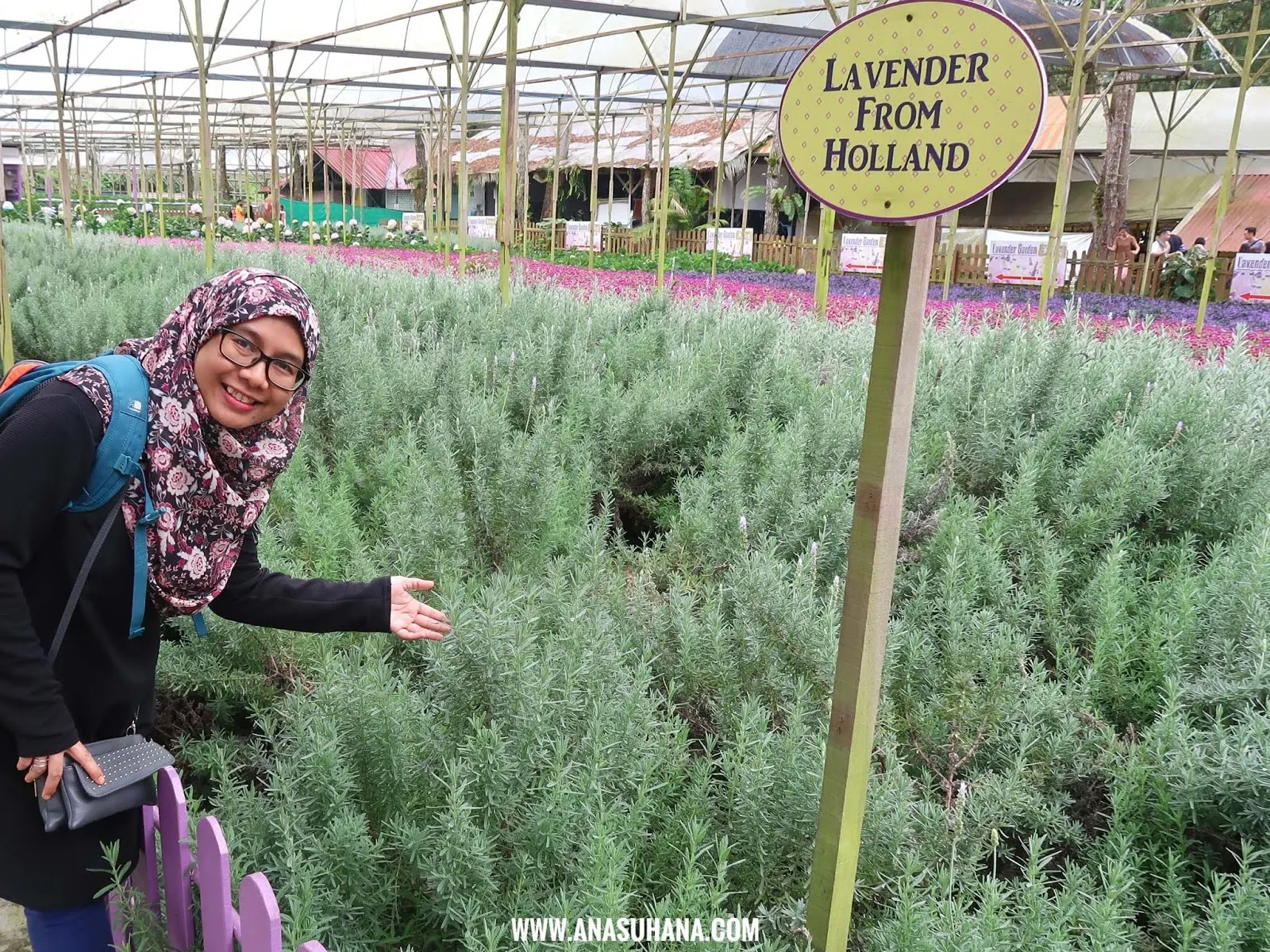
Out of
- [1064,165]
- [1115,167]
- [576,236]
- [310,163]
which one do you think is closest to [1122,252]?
[1115,167]

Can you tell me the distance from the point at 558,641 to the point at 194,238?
1031 inches

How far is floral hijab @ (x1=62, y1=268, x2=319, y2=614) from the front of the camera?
69.0 inches

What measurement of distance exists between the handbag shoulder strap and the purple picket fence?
32 centimetres

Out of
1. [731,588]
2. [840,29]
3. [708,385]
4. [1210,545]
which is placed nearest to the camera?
[840,29]

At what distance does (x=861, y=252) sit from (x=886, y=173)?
16.1 metres

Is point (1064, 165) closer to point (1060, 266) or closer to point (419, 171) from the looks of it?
point (1060, 266)

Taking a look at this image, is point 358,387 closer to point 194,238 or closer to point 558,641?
point 558,641

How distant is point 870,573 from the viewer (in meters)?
1.46

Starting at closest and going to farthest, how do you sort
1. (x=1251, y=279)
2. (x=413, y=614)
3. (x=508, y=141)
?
(x=413, y=614)
(x=508, y=141)
(x=1251, y=279)

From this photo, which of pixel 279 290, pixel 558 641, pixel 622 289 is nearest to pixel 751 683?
pixel 558 641

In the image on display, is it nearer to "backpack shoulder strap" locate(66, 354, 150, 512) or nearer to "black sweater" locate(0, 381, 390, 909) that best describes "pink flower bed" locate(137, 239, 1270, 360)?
"black sweater" locate(0, 381, 390, 909)

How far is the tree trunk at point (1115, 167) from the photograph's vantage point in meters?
18.1

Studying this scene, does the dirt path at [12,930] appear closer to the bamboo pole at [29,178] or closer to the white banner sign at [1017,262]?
the white banner sign at [1017,262]

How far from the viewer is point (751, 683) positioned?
242 cm
